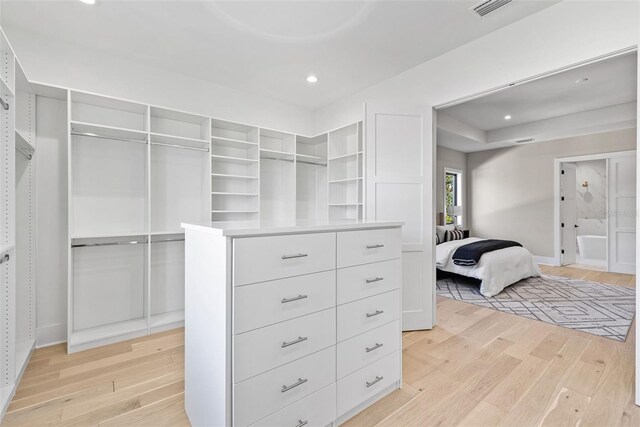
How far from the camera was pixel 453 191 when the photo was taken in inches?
292

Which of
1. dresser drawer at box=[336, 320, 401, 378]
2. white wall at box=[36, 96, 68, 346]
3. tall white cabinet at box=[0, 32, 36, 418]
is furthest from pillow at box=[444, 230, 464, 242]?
tall white cabinet at box=[0, 32, 36, 418]

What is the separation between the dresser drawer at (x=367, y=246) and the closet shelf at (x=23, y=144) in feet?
7.92

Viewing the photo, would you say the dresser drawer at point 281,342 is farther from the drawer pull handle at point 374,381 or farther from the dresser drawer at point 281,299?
the drawer pull handle at point 374,381

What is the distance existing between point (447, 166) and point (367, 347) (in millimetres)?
6143

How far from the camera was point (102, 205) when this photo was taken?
2850 mm

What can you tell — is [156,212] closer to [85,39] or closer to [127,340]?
[127,340]

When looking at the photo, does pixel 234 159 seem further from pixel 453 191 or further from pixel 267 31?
pixel 453 191

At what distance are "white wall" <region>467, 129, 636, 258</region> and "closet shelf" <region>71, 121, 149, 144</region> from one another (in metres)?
7.11

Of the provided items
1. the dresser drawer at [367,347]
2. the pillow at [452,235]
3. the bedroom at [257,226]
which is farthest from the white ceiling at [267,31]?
the pillow at [452,235]

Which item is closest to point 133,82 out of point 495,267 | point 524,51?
point 524,51

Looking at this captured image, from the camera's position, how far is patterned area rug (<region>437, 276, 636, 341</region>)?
3.10 m

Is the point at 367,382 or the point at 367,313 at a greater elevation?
the point at 367,313

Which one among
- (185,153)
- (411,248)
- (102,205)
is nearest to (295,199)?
(185,153)

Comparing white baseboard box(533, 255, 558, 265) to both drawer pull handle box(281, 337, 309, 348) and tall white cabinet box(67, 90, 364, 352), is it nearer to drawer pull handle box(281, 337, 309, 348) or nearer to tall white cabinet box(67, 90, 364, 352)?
tall white cabinet box(67, 90, 364, 352)
